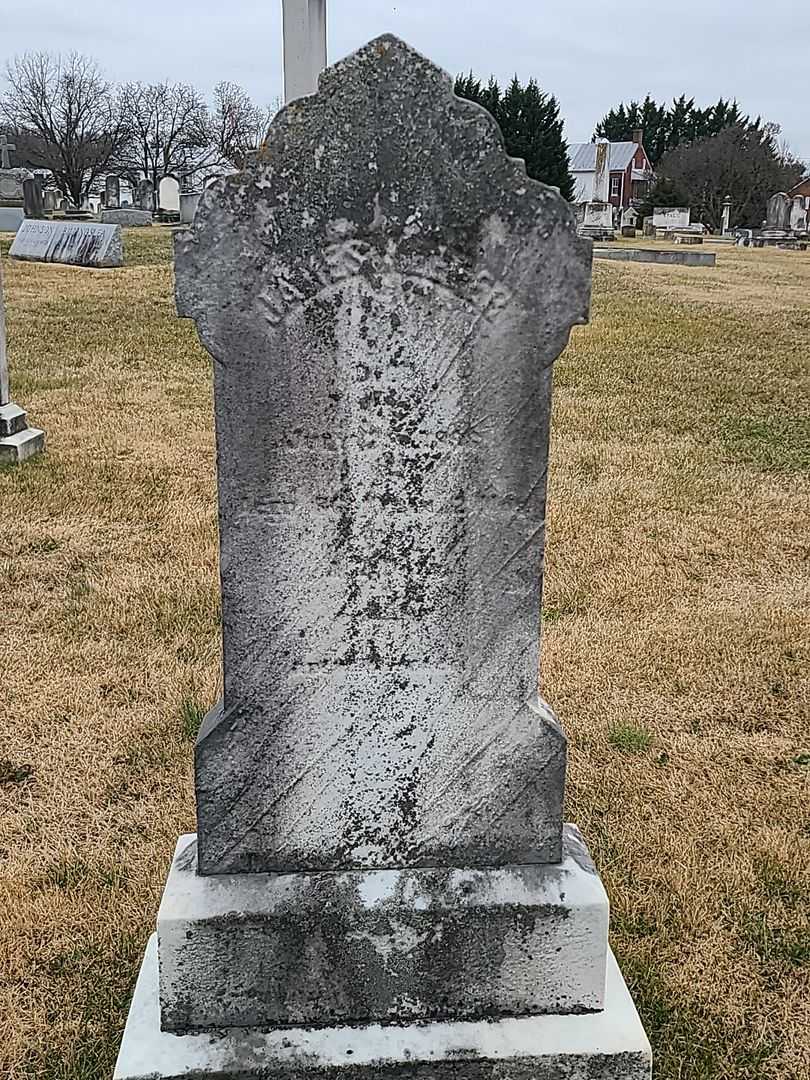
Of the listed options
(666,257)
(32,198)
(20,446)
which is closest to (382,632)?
(20,446)

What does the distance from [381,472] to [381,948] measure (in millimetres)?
930

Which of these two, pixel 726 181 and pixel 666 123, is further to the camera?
pixel 666 123

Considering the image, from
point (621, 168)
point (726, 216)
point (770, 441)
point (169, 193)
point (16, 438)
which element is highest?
point (621, 168)

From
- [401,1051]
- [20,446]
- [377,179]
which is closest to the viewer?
[377,179]

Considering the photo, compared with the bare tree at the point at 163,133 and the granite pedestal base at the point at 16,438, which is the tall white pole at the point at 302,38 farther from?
the bare tree at the point at 163,133

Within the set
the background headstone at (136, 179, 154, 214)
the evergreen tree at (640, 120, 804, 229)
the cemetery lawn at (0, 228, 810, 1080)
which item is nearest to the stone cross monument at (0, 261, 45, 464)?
the cemetery lawn at (0, 228, 810, 1080)

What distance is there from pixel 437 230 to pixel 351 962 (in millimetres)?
1384

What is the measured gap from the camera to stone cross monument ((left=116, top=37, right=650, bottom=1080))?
1.81 metres

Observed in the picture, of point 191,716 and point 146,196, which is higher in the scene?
point 146,196

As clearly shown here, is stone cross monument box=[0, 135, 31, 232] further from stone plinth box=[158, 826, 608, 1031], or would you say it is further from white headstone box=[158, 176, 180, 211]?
stone plinth box=[158, 826, 608, 1031]

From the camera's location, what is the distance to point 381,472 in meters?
1.94

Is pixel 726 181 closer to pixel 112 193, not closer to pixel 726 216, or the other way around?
pixel 726 216

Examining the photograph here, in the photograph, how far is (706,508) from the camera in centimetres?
649

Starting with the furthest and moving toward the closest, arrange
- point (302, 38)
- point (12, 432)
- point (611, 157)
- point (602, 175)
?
point (611, 157) < point (602, 175) < point (12, 432) < point (302, 38)
